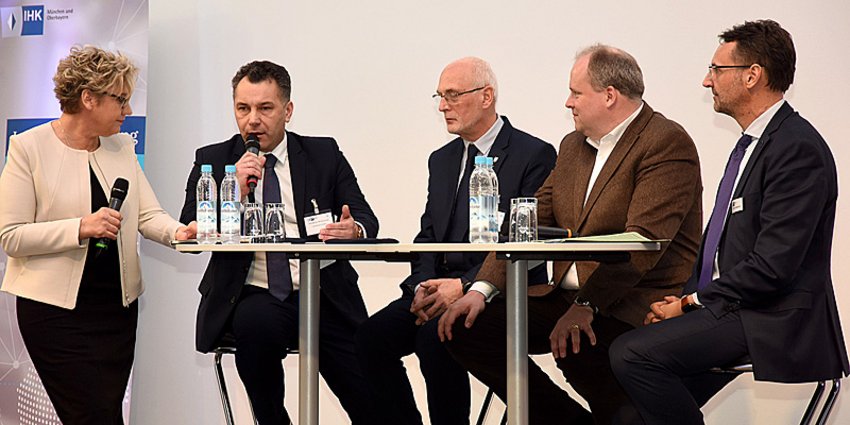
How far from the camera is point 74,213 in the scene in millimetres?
3627

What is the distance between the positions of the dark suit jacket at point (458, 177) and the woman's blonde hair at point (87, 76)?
128 centimetres

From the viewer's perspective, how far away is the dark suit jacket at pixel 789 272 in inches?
107

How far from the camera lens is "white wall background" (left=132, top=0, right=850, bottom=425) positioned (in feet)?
14.7

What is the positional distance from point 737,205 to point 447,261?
1.21 meters

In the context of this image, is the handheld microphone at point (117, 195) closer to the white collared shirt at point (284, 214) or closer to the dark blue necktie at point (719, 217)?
the white collared shirt at point (284, 214)

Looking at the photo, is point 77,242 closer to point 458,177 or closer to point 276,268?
point 276,268

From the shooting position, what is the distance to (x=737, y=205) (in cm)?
292

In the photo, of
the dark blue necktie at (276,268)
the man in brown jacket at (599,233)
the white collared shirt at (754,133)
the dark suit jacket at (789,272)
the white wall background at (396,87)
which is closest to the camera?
the dark suit jacket at (789,272)

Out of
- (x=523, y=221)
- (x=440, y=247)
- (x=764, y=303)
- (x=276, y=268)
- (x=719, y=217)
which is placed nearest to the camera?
(x=440, y=247)

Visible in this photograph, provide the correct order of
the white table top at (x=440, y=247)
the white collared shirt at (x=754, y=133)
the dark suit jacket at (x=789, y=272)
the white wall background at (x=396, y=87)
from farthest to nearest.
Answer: the white wall background at (x=396, y=87) < the white collared shirt at (x=754, y=133) < the dark suit jacket at (x=789, y=272) < the white table top at (x=440, y=247)

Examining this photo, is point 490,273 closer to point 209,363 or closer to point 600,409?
point 600,409

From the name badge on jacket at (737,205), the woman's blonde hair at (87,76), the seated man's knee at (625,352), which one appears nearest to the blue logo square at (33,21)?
the woman's blonde hair at (87,76)

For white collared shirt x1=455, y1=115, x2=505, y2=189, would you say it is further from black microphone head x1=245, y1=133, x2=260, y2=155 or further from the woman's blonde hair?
the woman's blonde hair

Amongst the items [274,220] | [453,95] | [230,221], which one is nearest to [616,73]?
[453,95]
